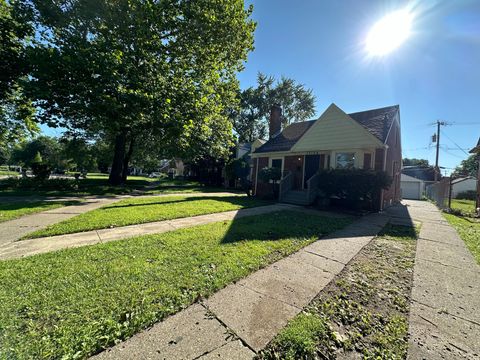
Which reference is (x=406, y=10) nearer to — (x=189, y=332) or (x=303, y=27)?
(x=303, y=27)

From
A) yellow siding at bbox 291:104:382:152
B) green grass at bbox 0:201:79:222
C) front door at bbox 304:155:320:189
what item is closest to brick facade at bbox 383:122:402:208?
yellow siding at bbox 291:104:382:152

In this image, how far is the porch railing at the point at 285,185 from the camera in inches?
497

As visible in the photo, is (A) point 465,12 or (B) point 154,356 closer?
(B) point 154,356

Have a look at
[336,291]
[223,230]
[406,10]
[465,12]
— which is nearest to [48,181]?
[223,230]

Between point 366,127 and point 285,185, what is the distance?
5557 mm

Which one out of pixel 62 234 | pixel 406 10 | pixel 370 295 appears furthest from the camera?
pixel 406 10

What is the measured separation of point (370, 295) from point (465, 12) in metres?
10.2

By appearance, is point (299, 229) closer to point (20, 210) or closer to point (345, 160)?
point (345, 160)

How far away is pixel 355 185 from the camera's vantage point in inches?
386

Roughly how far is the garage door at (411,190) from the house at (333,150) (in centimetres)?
2029

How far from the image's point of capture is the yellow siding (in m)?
10.8

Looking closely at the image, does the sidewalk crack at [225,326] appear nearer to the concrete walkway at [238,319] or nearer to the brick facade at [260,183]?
the concrete walkway at [238,319]

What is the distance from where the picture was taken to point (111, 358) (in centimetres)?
171

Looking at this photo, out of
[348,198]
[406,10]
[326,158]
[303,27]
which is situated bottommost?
[348,198]
